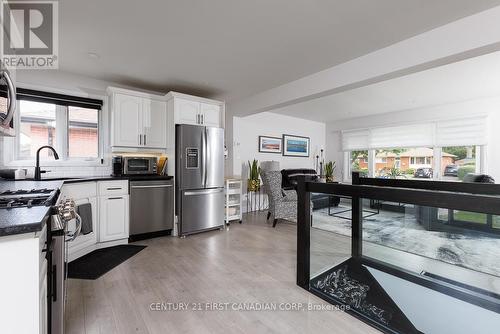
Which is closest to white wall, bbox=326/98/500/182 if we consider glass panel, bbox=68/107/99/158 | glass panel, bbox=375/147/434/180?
glass panel, bbox=375/147/434/180

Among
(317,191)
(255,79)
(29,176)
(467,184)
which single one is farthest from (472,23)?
(29,176)

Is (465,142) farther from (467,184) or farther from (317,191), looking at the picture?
(317,191)

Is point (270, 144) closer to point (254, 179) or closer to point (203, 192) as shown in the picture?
point (254, 179)

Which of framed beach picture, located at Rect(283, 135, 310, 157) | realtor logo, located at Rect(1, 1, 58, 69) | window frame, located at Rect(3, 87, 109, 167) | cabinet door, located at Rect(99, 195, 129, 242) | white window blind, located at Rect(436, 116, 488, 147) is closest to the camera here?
realtor logo, located at Rect(1, 1, 58, 69)

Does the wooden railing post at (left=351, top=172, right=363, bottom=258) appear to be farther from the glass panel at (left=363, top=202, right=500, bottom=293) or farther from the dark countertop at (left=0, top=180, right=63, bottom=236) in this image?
the dark countertop at (left=0, top=180, right=63, bottom=236)

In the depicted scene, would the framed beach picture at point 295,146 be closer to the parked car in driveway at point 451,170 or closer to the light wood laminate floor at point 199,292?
the parked car in driveway at point 451,170

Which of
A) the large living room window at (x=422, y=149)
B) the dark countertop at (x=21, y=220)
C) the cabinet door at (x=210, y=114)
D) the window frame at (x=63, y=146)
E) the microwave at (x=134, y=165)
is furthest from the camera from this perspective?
the large living room window at (x=422, y=149)

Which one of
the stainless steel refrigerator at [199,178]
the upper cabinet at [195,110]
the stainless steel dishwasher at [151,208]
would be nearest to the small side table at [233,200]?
the stainless steel refrigerator at [199,178]

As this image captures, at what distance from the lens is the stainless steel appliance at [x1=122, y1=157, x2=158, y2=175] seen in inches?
138

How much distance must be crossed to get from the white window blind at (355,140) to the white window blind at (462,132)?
5.21 ft

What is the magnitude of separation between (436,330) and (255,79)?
343 centimetres

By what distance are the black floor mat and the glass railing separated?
6.86 ft

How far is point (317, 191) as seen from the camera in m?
2.20

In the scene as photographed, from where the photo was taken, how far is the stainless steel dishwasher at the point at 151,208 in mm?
3393
